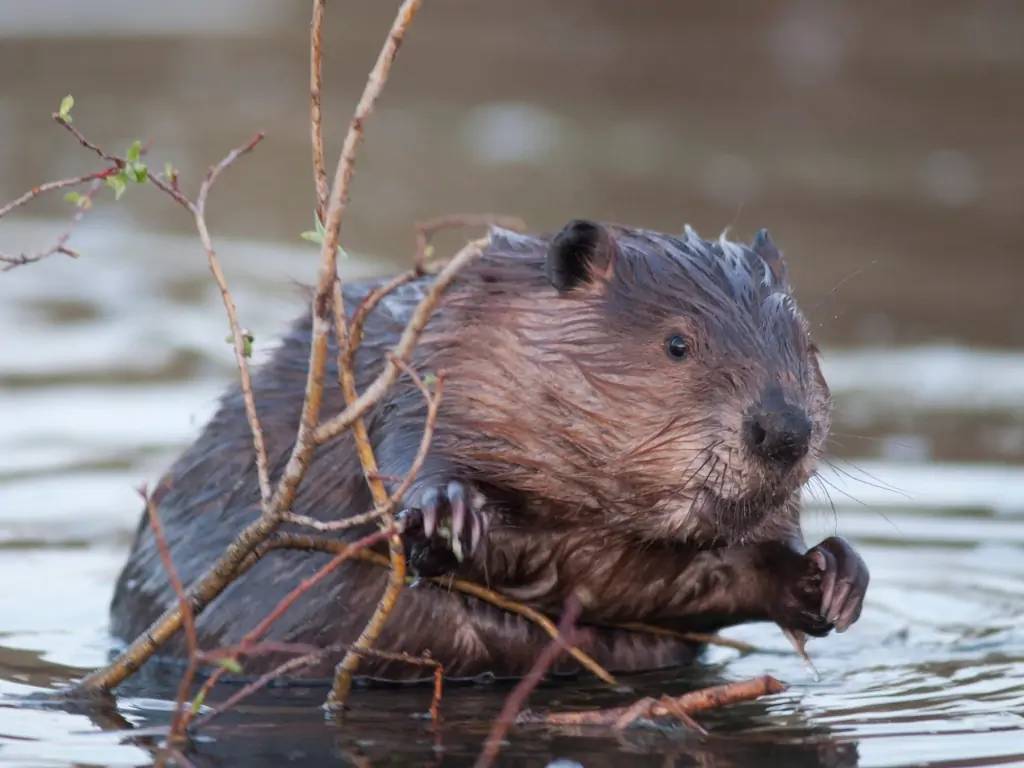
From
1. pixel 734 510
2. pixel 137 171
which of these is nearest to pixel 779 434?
pixel 734 510

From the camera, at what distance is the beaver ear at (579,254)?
3998 millimetres

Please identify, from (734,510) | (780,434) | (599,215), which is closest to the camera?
(780,434)

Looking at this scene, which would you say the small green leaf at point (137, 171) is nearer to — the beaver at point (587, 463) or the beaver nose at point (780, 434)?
the beaver at point (587, 463)

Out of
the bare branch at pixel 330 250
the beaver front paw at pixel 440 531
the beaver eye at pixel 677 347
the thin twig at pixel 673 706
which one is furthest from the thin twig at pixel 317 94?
the thin twig at pixel 673 706

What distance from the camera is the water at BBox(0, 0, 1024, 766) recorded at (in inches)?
154

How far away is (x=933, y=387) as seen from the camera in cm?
761

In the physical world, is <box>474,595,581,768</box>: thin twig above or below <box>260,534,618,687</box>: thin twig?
below

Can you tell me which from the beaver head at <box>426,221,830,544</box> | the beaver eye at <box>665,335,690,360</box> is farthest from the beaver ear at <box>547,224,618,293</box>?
the beaver eye at <box>665,335,690,360</box>

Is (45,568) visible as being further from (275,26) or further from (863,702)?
(275,26)

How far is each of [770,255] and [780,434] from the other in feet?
2.21

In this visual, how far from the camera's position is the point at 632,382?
3.95m

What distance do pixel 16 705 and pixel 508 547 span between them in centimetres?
93

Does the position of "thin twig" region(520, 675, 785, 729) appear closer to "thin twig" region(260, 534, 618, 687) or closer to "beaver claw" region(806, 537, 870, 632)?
"thin twig" region(260, 534, 618, 687)

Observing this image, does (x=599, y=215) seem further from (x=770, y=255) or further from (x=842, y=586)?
(x=842, y=586)
